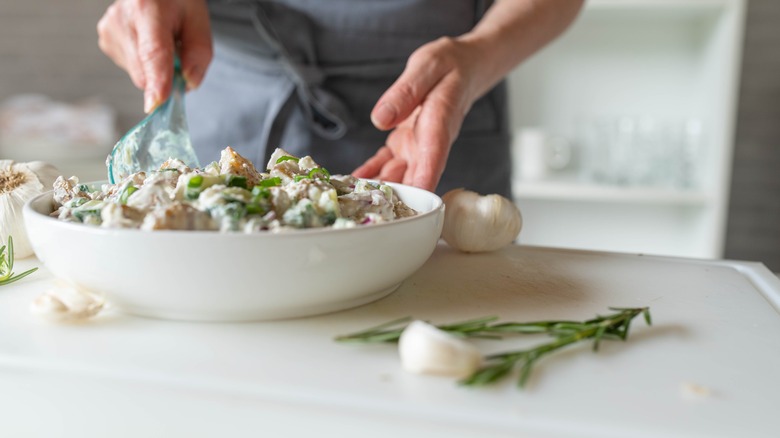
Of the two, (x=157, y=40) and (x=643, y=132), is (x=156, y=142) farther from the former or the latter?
(x=643, y=132)

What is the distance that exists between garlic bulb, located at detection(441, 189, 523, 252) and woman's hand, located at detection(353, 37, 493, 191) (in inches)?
1.8

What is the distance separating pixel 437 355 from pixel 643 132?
4.44 feet

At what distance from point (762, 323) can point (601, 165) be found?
120cm

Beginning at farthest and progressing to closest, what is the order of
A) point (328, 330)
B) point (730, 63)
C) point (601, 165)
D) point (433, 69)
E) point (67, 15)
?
1. point (67, 15)
2. point (601, 165)
3. point (730, 63)
4. point (433, 69)
5. point (328, 330)

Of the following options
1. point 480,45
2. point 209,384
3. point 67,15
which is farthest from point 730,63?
point 67,15

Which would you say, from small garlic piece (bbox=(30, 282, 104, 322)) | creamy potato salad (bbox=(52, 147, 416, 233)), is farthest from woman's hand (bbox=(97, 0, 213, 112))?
small garlic piece (bbox=(30, 282, 104, 322))

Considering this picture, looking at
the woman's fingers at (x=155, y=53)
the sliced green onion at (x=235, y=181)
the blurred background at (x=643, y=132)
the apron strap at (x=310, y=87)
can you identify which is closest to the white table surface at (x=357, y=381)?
the sliced green onion at (x=235, y=181)

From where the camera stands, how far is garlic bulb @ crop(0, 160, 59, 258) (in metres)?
0.64

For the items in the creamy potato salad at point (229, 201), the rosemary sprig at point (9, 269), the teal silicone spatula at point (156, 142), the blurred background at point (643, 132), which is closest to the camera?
the creamy potato salad at point (229, 201)

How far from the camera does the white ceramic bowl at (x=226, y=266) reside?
0.45 m

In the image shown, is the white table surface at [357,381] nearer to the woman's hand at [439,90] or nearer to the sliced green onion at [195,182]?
the sliced green onion at [195,182]

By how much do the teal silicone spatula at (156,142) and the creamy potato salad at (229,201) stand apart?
0.42 feet

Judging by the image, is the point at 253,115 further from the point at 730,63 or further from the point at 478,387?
the point at 730,63

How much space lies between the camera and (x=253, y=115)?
116cm
